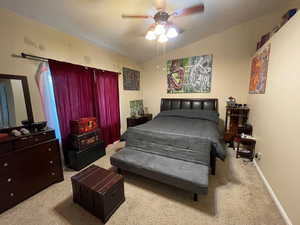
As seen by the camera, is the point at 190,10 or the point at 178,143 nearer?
the point at 190,10

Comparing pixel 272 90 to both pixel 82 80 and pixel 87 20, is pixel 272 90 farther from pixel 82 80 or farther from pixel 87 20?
pixel 82 80

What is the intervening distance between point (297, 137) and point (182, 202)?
1434 mm

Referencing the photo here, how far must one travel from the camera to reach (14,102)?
1917mm

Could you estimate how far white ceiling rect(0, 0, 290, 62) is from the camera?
1.86m

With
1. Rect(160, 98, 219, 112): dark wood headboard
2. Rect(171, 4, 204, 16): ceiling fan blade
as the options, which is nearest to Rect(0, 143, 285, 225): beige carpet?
Rect(160, 98, 219, 112): dark wood headboard

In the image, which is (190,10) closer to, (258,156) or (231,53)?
(231,53)

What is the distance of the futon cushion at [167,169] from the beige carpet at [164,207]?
0.79 ft

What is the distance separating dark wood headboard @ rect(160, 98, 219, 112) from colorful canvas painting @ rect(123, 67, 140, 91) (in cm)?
104

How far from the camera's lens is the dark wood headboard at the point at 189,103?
3.77 m

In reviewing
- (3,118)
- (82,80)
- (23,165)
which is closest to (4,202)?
(23,165)

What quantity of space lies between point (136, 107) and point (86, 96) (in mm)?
1921

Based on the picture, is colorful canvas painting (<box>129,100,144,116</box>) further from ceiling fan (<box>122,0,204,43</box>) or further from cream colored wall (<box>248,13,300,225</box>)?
cream colored wall (<box>248,13,300,225</box>)

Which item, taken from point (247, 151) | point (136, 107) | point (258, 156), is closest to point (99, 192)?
point (258, 156)

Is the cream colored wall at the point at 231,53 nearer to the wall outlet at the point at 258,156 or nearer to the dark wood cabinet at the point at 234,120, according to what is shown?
the dark wood cabinet at the point at 234,120
